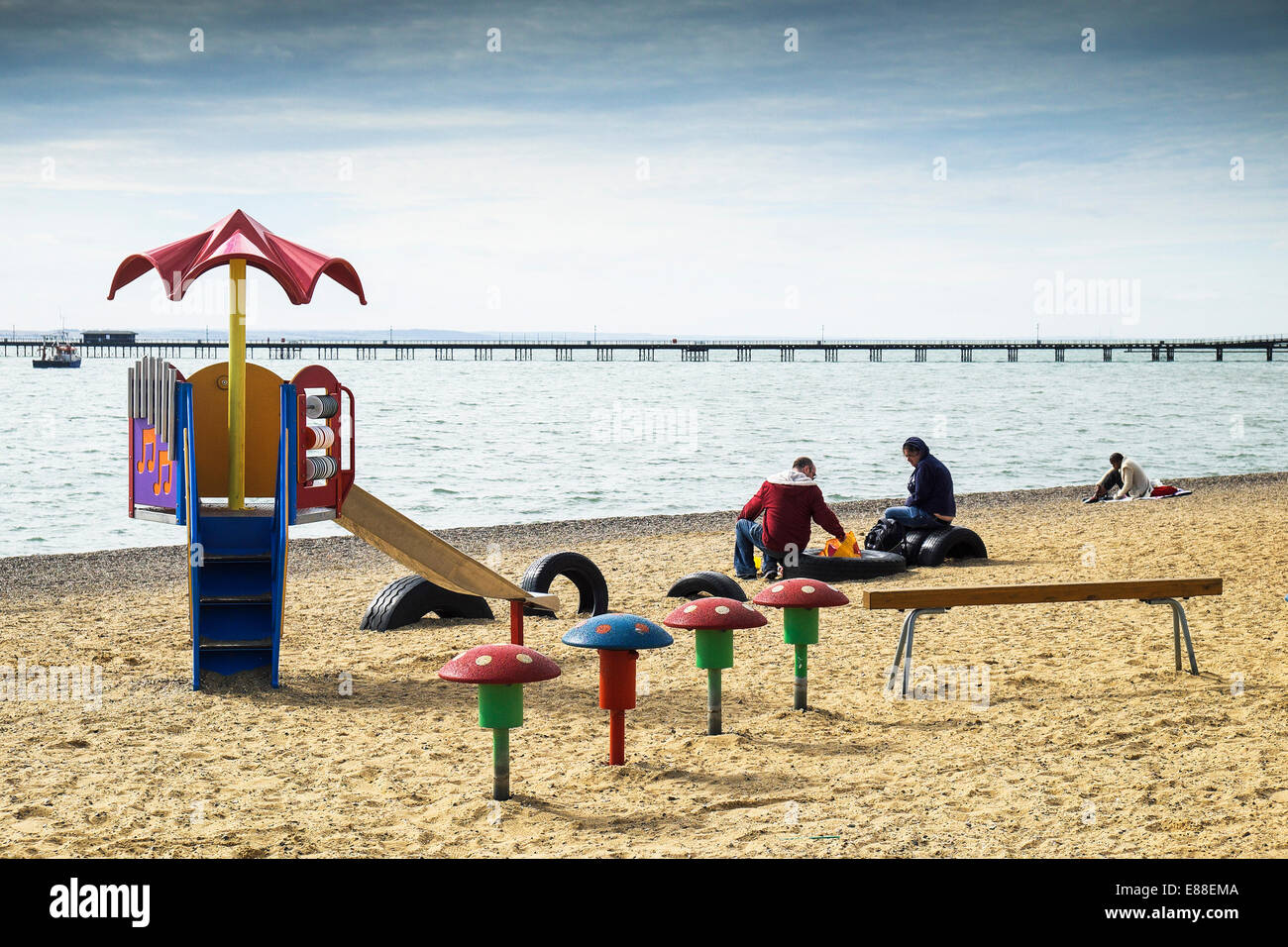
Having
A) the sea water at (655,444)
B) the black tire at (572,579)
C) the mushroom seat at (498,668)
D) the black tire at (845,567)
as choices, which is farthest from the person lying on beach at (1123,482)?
the mushroom seat at (498,668)

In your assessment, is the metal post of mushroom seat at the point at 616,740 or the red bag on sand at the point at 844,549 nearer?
the metal post of mushroom seat at the point at 616,740

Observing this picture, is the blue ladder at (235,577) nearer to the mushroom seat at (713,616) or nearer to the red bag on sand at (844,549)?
the mushroom seat at (713,616)

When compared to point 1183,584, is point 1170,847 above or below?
below

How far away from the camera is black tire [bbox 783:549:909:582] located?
12.1m

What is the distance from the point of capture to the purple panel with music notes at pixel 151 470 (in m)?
8.61

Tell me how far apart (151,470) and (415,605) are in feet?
8.50

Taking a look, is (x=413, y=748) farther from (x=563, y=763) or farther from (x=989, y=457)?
(x=989, y=457)

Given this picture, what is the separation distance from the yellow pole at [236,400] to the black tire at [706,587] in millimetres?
4236

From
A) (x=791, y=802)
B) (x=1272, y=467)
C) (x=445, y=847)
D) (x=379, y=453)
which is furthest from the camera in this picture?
(x=379, y=453)

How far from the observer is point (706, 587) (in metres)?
11.1

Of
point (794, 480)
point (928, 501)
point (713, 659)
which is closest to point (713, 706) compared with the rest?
point (713, 659)
